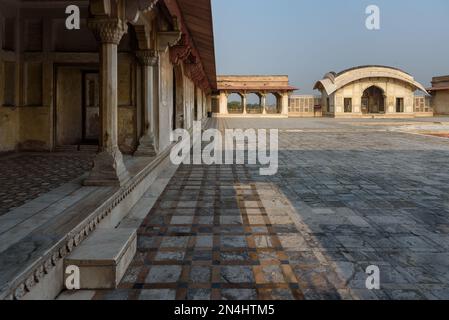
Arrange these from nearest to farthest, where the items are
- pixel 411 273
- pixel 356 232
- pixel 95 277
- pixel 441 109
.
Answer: pixel 95 277 < pixel 411 273 < pixel 356 232 < pixel 441 109

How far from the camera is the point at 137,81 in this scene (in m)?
7.21

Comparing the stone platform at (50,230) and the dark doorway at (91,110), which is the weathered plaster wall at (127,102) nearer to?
the dark doorway at (91,110)

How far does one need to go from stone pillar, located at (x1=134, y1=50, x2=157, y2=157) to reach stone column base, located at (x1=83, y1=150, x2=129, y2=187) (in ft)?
7.96

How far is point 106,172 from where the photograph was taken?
4.44 meters

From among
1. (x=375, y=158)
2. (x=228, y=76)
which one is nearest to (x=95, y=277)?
(x=375, y=158)

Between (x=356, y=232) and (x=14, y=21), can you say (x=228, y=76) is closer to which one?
(x=14, y=21)

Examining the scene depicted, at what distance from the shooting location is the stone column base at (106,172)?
4.39 m

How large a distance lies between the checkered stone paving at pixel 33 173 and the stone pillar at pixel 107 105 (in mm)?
594

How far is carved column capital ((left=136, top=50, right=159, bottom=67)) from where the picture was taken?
275 inches

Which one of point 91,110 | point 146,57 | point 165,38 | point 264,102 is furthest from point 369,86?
point 146,57

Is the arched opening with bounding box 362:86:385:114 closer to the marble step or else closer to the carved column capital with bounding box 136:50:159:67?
the carved column capital with bounding box 136:50:159:67

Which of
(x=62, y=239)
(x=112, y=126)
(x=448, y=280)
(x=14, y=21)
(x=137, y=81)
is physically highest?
(x=14, y=21)

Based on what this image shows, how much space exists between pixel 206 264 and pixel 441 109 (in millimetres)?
47960

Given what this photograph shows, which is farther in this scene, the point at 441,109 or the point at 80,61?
the point at 441,109
